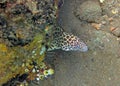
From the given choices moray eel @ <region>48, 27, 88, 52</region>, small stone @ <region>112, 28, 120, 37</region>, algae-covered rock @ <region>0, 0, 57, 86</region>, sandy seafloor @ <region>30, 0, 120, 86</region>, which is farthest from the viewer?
small stone @ <region>112, 28, 120, 37</region>

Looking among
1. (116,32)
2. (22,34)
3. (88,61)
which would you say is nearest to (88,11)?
(116,32)

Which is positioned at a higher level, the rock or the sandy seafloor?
the rock

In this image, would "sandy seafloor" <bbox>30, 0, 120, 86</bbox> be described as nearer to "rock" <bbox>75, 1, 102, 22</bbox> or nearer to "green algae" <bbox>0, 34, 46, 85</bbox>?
"rock" <bbox>75, 1, 102, 22</bbox>

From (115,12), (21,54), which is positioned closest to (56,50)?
(21,54)

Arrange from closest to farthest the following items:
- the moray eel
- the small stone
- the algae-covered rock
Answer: the algae-covered rock, the moray eel, the small stone

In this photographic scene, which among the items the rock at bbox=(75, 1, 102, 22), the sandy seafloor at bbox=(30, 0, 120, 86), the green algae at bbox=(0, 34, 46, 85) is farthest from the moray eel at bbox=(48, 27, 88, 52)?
the rock at bbox=(75, 1, 102, 22)

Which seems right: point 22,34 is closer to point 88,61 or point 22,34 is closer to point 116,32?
point 88,61

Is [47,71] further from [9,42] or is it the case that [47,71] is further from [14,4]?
[14,4]
